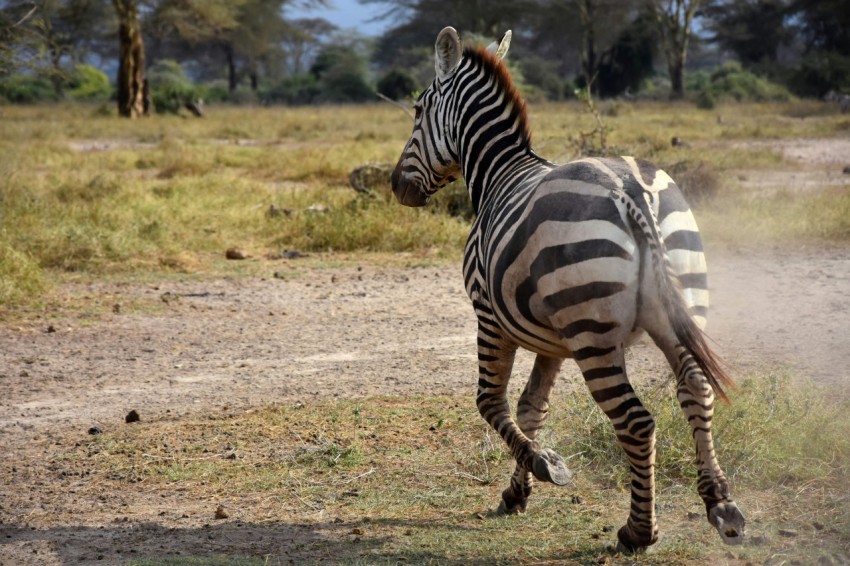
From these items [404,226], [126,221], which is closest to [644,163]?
[404,226]

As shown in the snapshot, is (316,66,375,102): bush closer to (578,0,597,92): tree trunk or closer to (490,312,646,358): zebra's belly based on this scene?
(578,0,597,92): tree trunk

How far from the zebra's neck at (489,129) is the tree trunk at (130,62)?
77.3ft

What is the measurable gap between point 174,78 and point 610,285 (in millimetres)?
45096

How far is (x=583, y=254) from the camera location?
3.43m

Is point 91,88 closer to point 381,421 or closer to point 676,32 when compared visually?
point 676,32

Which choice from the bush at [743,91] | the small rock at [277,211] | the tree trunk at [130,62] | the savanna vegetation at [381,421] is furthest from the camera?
the bush at [743,91]

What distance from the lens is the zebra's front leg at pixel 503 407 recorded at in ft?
13.2

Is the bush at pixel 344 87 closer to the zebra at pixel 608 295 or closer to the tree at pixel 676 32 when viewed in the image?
the tree at pixel 676 32

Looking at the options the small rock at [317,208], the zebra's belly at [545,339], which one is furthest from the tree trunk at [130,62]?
the zebra's belly at [545,339]

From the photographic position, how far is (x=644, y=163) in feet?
12.4

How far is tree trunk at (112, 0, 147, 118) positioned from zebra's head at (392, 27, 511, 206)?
23.2m

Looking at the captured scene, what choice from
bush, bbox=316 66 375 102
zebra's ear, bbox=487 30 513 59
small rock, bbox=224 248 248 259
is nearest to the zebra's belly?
zebra's ear, bbox=487 30 513 59

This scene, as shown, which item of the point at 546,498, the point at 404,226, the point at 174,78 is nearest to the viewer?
the point at 546,498

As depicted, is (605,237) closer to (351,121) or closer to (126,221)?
(126,221)
